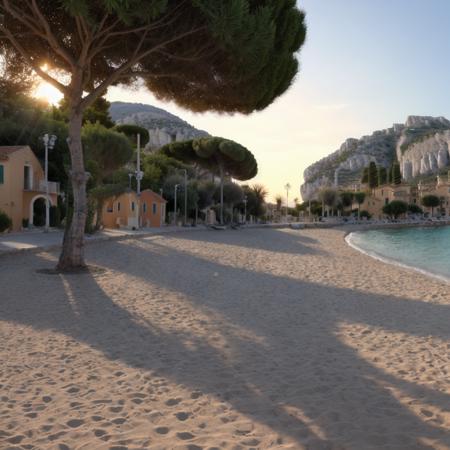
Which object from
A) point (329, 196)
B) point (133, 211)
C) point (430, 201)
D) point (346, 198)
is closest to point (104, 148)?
point (133, 211)

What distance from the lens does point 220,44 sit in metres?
11.9

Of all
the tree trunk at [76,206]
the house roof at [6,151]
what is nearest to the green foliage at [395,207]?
the house roof at [6,151]

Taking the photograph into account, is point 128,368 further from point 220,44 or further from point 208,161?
point 208,161

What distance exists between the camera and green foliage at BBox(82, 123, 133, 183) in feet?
125

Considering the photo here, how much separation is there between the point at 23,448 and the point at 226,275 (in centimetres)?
1032

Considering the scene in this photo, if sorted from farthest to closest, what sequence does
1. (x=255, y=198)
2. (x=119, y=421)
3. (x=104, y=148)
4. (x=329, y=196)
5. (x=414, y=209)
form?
1. (x=414, y=209)
2. (x=329, y=196)
3. (x=255, y=198)
4. (x=104, y=148)
5. (x=119, y=421)

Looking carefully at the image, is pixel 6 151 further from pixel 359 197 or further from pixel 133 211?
pixel 359 197

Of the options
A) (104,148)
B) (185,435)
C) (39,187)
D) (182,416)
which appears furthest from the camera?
(104,148)

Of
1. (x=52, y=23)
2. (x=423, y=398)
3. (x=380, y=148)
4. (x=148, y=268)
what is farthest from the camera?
(x=380, y=148)

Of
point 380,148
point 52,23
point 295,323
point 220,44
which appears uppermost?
point 380,148

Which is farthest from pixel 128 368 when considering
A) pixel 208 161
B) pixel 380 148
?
pixel 380 148

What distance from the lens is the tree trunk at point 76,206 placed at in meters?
12.6

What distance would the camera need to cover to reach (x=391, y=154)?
572 ft

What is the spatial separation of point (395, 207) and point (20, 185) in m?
92.2
